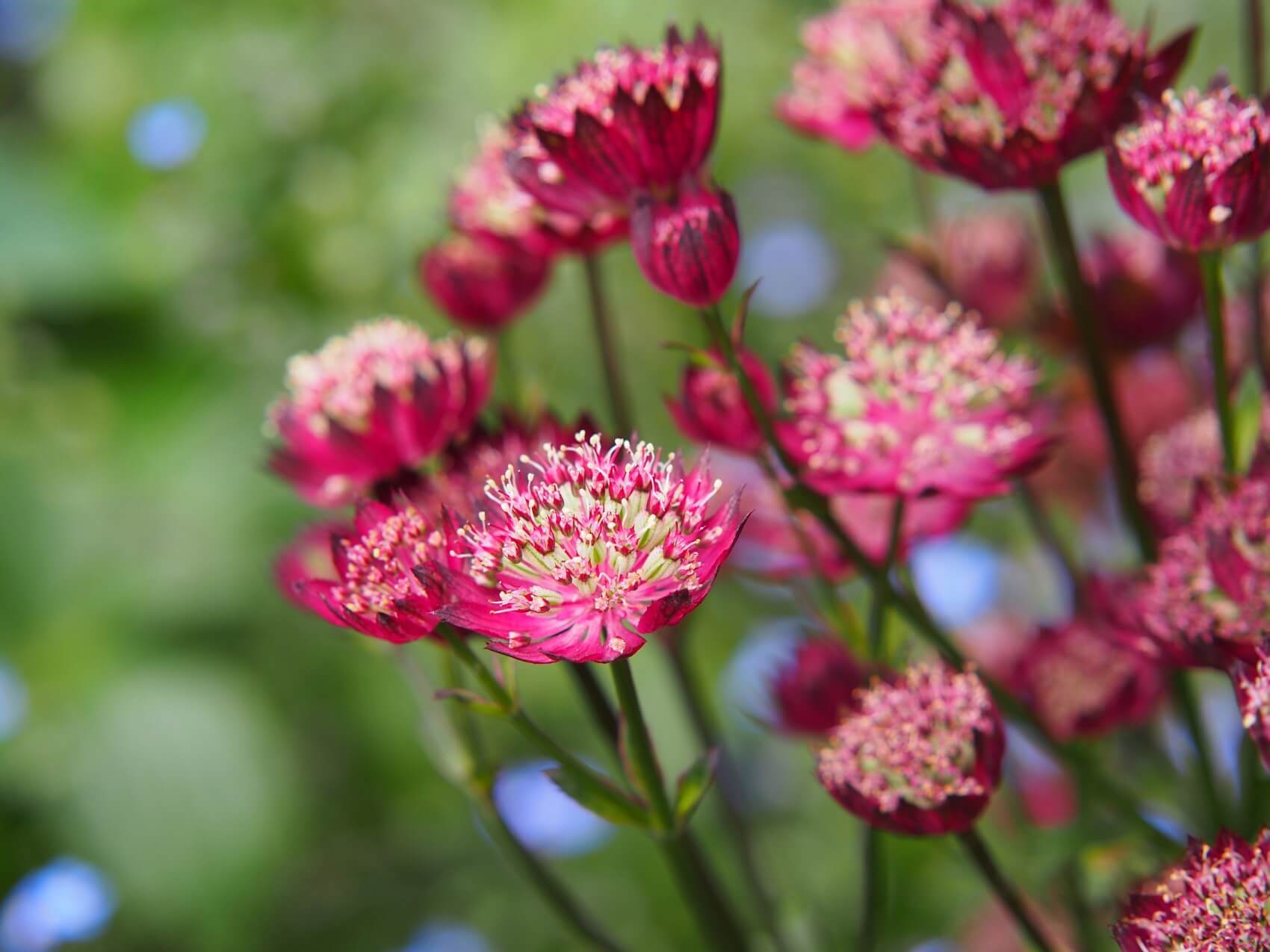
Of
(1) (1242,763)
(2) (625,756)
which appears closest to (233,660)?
(2) (625,756)

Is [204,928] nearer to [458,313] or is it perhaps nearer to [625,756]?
[458,313]

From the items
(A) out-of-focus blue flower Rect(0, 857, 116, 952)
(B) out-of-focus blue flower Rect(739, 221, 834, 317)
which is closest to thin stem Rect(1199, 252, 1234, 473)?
(A) out-of-focus blue flower Rect(0, 857, 116, 952)

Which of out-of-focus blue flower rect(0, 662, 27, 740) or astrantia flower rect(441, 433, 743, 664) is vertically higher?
astrantia flower rect(441, 433, 743, 664)

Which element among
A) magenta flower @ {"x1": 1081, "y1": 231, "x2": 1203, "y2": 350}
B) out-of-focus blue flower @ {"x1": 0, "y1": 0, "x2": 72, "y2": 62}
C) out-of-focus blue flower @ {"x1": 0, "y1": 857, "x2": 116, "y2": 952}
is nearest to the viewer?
magenta flower @ {"x1": 1081, "y1": 231, "x2": 1203, "y2": 350}

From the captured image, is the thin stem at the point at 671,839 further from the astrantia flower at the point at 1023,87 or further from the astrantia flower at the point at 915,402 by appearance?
the astrantia flower at the point at 1023,87

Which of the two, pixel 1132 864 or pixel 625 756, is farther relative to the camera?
pixel 1132 864

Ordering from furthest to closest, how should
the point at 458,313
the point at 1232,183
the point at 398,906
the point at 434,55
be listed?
the point at 434,55 < the point at 398,906 < the point at 458,313 < the point at 1232,183

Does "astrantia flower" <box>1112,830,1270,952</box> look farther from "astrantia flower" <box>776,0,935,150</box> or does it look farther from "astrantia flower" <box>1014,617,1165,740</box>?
"astrantia flower" <box>776,0,935,150</box>

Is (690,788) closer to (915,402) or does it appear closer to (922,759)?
(922,759)
